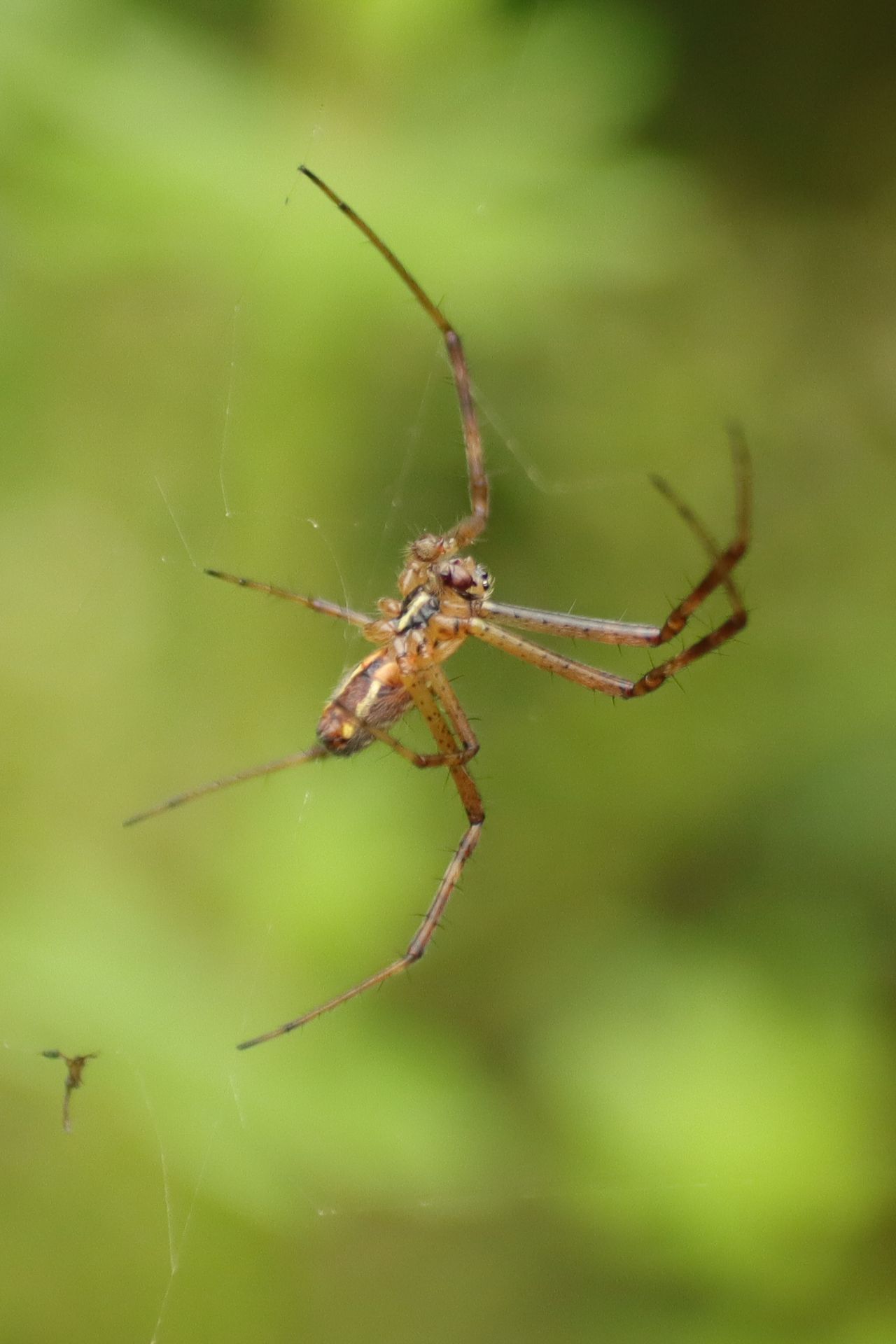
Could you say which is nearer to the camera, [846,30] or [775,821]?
[775,821]

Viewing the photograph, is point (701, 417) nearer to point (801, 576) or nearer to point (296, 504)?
point (801, 576)

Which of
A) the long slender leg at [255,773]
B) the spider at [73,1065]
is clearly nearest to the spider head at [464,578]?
the long slender leg at [255,773]

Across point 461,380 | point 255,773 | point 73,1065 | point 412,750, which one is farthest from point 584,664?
point 73,1065

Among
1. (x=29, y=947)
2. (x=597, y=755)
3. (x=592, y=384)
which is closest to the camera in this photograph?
(x=29, y=947)

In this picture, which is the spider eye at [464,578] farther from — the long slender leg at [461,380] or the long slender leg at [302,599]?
the long slender leg at [302,599]

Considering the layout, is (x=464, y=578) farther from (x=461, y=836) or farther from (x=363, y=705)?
(x=461, y=836)

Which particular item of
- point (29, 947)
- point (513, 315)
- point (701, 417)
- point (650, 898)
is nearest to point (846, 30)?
point (701, 417)
